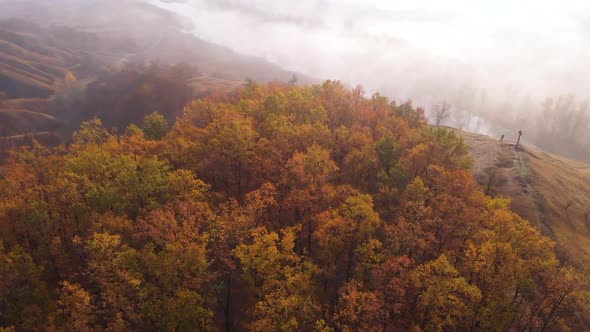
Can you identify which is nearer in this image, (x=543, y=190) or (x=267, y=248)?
(x=267, y=248)

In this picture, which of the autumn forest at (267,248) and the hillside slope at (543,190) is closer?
the autumn forest at (267,248)

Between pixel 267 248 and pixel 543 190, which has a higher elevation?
pixel 543 190

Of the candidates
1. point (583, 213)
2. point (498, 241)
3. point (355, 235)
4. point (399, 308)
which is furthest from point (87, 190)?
point (583, 213)

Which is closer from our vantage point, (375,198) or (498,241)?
(498,241)

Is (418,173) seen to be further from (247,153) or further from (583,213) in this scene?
(583,213)
